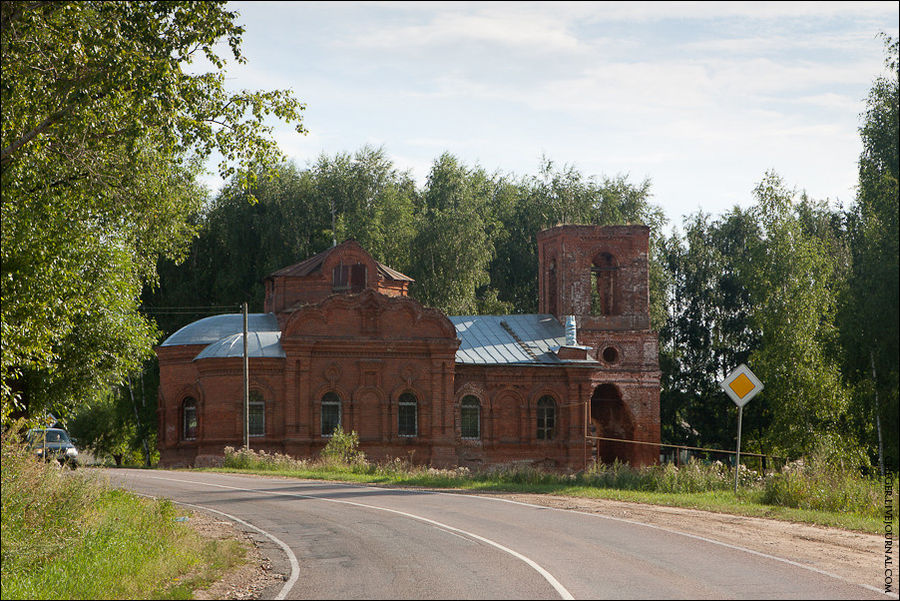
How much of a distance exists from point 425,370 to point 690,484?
1763cm

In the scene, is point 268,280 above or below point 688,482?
above

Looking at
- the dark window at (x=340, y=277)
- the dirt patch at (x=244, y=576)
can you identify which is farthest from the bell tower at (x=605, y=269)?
the dirt patch at (x=244, y=576)

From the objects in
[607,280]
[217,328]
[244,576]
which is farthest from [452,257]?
[244,576]

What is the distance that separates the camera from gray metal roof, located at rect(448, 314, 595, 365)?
43.0m

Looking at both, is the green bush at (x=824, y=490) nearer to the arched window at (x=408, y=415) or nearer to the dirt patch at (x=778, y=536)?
the dirt patch at (x=778, y=536)

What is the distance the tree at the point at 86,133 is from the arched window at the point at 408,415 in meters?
20.4

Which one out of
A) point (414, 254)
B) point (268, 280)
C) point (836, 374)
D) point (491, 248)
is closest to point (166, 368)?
point (268, 280)

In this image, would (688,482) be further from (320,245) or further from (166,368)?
(320,245)

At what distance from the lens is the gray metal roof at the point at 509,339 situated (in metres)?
43.0

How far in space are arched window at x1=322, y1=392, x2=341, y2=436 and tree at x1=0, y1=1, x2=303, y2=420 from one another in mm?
19047

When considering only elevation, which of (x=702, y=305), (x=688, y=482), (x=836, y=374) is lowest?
(x=688, y=482)

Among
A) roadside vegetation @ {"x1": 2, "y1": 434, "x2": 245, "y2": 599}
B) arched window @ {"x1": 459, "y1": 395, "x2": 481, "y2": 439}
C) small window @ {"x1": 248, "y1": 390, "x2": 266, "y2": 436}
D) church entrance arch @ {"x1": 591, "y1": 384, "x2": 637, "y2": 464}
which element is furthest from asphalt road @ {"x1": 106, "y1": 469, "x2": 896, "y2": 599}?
church entrance arch @ {"x1": 591, "y1": 384, "x2": 637, "y2": 464}

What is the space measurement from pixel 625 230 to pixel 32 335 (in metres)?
31.6

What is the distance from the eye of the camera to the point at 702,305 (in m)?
58.4
